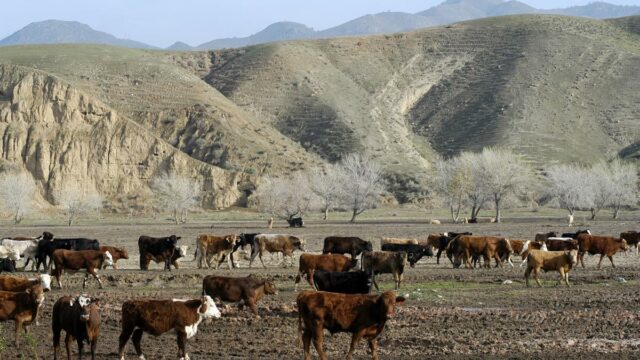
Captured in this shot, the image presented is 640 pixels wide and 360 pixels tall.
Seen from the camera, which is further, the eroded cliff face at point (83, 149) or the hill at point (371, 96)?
the hill at point (371, 96)

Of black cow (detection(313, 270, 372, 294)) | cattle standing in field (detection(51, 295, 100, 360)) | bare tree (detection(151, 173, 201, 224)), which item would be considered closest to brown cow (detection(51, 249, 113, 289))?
black cow (detection(313, 270, 372, 294))

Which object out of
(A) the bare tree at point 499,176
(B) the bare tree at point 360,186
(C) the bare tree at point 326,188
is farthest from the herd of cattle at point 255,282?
(C) the bare tree at point 326,188

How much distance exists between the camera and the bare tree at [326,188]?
8988cm

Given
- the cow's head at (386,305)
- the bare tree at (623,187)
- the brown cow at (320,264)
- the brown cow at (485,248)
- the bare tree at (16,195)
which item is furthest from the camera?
the bare tree at (623,187)

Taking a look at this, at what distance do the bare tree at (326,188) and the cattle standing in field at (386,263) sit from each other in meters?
60.4

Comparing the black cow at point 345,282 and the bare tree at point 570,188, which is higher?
the black cow at point 345,282

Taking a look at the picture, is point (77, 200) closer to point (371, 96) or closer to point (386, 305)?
point (371, 96)

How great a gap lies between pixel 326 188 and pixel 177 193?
46.7 ft

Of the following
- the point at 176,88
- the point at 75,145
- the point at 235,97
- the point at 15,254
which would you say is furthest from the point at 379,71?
the point at 15,254

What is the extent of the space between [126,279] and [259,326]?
1037 centimetres

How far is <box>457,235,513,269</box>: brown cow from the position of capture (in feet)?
108

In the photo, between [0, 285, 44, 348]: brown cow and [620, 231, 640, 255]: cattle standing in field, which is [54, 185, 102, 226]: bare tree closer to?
[620, 231, 640, 255]: cattle standing in field

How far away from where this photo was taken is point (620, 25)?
537 ft

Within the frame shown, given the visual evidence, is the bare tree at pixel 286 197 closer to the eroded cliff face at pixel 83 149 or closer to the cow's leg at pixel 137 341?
the eroded cliff face at pixel 83 149
